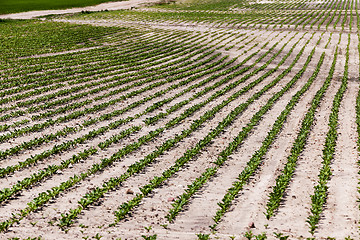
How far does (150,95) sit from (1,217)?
1455 cm

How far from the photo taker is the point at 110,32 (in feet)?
166

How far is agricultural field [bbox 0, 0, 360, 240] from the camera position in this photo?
10469 millimetres

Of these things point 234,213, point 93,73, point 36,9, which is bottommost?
point 234,213

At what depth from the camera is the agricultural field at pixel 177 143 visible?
1047 cm

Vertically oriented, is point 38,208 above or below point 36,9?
below

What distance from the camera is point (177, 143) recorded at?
53.8 feet

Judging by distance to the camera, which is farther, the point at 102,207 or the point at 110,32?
the point at 110,32

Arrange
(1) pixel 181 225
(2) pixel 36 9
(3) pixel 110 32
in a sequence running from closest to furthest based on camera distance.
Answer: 1. (1) pixel 181 225
2. (3) pixel 110 32
3. (2) pixel 36 9

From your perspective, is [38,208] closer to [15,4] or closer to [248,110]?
[248,110]

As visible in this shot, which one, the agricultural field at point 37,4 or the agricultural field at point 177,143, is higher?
the agricultural field at point 37,4

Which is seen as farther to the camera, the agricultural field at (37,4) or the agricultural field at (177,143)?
the agricultural field at (37,4)

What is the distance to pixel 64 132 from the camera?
16984 mm

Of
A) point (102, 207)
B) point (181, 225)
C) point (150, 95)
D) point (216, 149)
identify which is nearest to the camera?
point (181, 225)

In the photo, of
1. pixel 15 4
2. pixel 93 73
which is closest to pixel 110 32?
pixel 93 73
